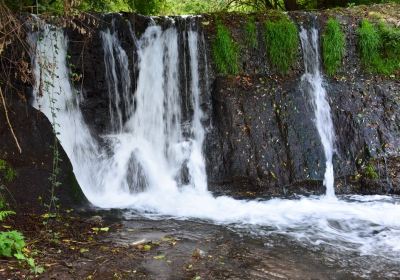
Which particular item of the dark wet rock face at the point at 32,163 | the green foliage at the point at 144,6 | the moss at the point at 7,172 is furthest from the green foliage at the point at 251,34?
the moss at the point at 7,172

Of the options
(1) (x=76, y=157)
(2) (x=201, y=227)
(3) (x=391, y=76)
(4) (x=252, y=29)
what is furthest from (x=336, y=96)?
(1) (x=76, y=157)

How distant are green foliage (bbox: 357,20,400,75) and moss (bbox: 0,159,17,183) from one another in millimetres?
6785

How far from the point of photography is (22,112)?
6789 mm

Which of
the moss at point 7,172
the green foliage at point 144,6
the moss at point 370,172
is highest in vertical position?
the green foliage at point 144,6

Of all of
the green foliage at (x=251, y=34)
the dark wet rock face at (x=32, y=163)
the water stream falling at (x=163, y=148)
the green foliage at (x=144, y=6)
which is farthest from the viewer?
the green foliage at (x=144, y=6)

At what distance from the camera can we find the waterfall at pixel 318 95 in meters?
8.20

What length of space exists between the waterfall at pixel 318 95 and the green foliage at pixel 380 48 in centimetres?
96

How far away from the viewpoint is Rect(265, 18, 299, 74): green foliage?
29.0 feet

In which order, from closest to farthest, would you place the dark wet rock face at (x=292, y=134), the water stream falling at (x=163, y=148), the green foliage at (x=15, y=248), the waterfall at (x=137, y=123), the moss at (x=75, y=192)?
the green foliage at (x=15, y=248), the water stream falling at (x=163, y=148), the moss at (x=75, y=192), the waterfall at (x=137, y=123), the dark wet rock face at (x=292, y=134)

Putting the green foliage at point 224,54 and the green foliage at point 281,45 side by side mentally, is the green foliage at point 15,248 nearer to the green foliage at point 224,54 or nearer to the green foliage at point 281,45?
the green foliage at point 224,54

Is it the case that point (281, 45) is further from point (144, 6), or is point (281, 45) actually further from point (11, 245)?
point (11, 245)

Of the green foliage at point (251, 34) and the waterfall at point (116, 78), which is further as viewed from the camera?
the green foliage at point (251, 34)

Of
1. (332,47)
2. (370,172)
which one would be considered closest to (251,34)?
(332,47)

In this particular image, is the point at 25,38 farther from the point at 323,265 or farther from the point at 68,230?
the point at 323,265
